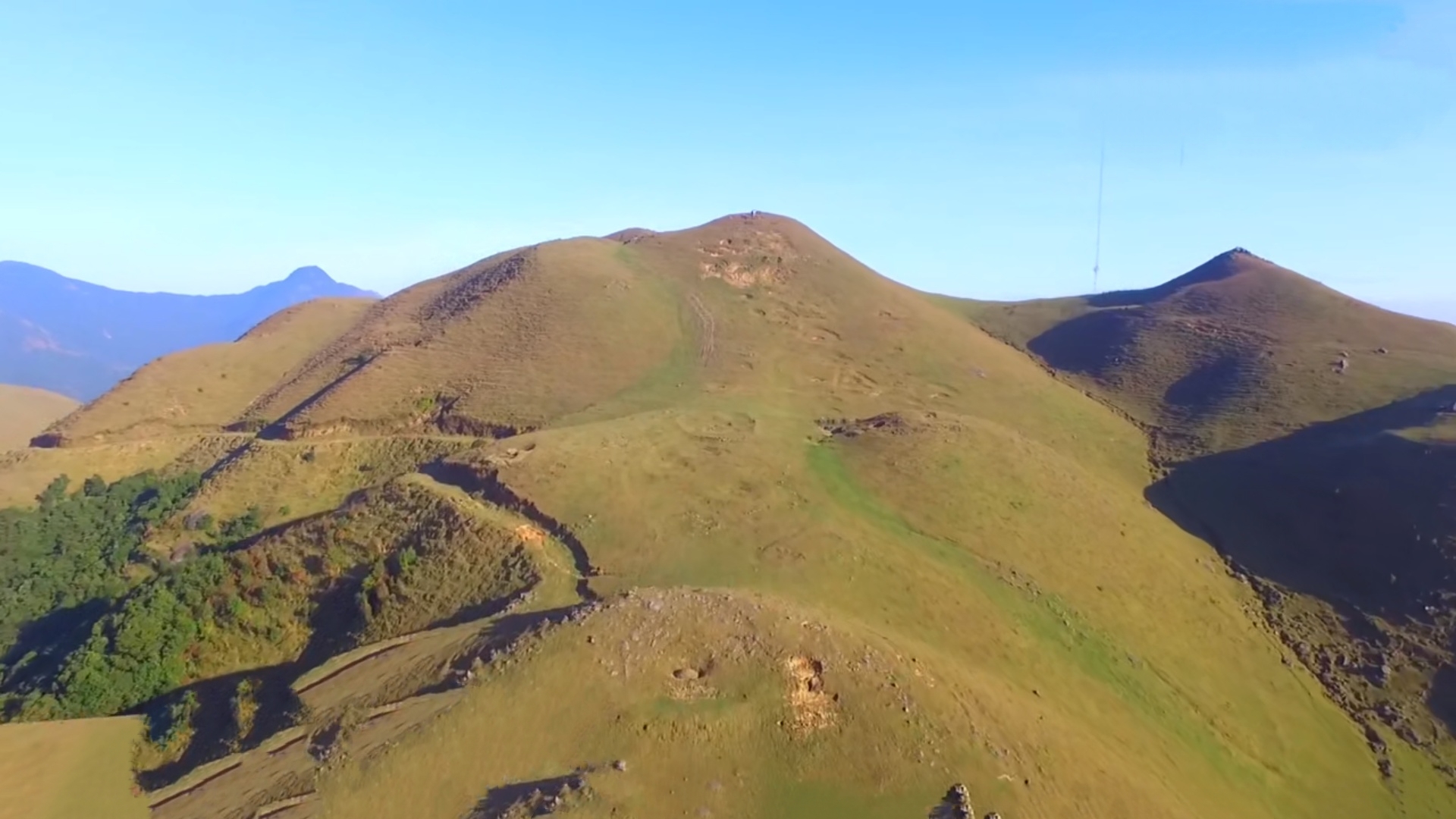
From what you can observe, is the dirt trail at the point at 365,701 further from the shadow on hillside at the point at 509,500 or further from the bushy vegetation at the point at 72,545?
the bushy vegetation at the point at 72,545

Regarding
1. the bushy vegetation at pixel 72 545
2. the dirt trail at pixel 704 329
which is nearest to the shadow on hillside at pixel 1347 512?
the dirt trail at pixel 704 329

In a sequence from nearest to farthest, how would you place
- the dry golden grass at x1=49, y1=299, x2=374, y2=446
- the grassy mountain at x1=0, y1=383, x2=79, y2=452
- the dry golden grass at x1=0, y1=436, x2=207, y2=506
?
the dry golden grass at x1=0, y1=436, x2=207, y2=506 < the dry golden grass at x1=49, y1=299, x2=374, y2=446 < the grassy mountain at x1=0, y1=383, x2=79, y2=452

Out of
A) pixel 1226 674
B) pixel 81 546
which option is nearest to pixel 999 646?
pixel 1226 674

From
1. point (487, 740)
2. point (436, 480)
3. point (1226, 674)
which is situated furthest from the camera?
point (436, 480)

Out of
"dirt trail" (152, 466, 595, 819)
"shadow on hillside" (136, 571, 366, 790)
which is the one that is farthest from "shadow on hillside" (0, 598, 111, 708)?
"dirt trail" (152, 466, 595, 819)

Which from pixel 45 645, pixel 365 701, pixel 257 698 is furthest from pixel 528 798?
pixel 45 645

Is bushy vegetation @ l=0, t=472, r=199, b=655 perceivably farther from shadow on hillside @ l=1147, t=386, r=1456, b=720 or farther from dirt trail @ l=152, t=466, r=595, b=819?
shadow on hillside @ l=1147, t=386, r=1456, b=720

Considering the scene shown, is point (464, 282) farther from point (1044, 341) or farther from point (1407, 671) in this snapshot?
point (1407, 671)
